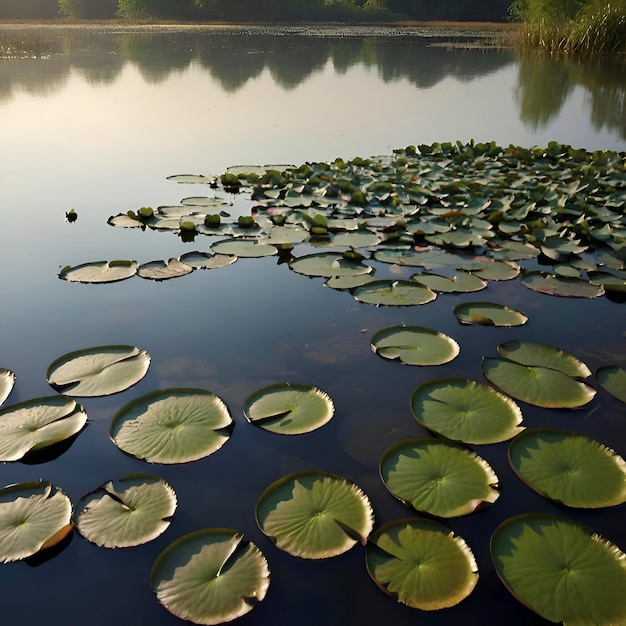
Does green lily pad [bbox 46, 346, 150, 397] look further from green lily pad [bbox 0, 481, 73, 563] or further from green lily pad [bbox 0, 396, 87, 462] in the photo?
green lily pad [bbox 0, 481, 73, 563]

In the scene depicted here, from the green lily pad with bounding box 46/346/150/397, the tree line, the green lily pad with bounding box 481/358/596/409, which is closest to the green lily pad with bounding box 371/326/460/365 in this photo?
the green lily pad with bounding box 481/358/596/409

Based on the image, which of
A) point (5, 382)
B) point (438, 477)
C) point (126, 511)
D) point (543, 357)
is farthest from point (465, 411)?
point (5, 382)

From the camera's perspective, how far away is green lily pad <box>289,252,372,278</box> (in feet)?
8.29

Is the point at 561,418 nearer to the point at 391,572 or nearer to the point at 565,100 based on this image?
the point at 391,572

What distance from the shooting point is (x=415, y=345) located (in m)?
1.93

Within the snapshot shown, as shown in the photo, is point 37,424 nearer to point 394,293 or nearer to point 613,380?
point 394,293

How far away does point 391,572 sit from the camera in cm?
113

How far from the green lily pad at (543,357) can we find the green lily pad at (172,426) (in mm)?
994

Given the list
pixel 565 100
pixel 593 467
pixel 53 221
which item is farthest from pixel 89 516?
pixel 565 100

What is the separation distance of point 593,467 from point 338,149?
4277 millimetres

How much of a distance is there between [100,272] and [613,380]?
212 cm

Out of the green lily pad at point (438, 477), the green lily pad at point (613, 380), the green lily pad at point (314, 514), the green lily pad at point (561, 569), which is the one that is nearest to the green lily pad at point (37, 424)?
the green lily pad at point (314, 514)

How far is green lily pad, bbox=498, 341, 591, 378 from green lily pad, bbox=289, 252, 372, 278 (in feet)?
2.65

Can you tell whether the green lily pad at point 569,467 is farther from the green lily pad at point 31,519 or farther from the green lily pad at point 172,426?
the green lily pad at point 31,519
